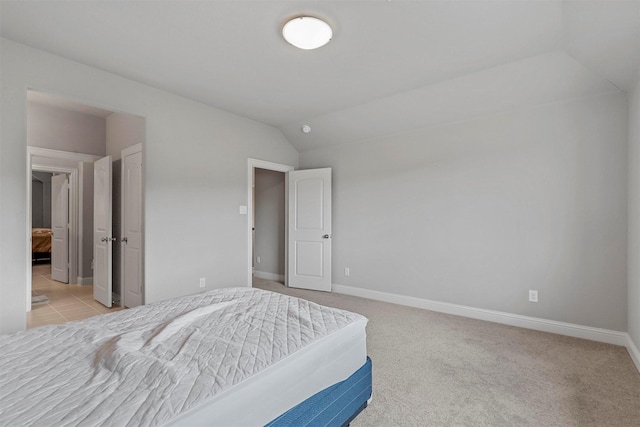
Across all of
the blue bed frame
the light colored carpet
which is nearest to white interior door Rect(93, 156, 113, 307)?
the light colored carpet

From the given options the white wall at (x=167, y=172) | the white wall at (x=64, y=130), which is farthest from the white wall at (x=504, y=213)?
the white wall at (x=64, y=130)

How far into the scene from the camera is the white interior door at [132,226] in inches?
144

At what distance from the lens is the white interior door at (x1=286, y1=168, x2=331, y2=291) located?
A: 4820 millimetres

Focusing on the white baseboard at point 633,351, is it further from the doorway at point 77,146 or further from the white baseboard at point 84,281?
the white baseboard at point 84,281

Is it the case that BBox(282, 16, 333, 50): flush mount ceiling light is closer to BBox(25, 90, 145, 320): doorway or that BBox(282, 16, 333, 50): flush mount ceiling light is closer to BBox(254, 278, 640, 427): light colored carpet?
BBox(25, 90, 145, 320): doorway

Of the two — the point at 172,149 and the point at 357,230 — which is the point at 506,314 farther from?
the point at 172,149

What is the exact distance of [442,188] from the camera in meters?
3.85

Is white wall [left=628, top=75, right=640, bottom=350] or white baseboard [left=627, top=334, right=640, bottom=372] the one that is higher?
white wall [left=628, top=75, right=640, bottom=350]

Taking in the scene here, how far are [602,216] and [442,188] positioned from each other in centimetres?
154

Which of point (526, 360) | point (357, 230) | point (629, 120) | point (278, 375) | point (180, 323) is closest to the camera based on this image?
point (278, 375)

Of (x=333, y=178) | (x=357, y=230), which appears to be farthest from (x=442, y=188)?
(x=333, y=178)

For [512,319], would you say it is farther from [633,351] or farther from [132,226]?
[132,226]

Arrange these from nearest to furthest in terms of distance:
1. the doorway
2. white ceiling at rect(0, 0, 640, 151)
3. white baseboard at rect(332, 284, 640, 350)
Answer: white ceiling at rect(0, 0, 640, 151) → white baseboard at rect(332, 284, 640, 350) → the doorway

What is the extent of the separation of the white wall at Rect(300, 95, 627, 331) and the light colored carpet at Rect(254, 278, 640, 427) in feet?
1.60
